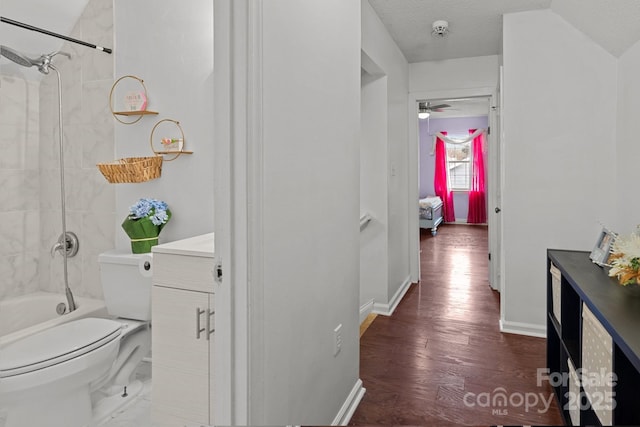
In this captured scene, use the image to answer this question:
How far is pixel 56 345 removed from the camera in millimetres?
1948

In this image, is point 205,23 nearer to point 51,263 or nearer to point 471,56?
point 51,263

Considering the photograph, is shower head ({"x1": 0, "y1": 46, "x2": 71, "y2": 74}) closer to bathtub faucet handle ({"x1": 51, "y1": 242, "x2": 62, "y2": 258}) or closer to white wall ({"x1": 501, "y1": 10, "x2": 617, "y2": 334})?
bathtub faucet handle ({"x1": 51, "y1": 242, "x2": 62, "y2": 258})

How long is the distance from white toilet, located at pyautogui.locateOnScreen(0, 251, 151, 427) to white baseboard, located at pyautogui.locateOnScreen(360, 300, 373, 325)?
1.65m

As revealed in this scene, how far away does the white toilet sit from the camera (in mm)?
1800

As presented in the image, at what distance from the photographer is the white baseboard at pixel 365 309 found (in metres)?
3.43

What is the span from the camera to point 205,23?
2.32 m

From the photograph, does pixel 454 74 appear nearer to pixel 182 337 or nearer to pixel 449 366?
pixel 449 366

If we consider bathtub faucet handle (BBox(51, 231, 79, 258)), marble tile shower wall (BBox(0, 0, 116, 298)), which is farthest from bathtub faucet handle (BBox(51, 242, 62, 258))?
marble tile shower wall (BBox(0, 0, 116, 298))

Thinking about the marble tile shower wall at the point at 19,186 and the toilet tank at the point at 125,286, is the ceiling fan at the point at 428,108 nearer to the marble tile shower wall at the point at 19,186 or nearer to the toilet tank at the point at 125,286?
the marble tile shower wall at the point at 19,186

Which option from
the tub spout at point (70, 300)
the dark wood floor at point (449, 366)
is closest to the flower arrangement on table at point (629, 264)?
the dark wood floor at point (449, 366)

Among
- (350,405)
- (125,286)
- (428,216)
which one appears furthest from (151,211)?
(428,216)

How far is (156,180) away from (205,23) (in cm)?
93

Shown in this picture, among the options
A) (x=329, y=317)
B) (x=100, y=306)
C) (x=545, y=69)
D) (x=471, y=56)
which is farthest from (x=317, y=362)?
(x=471, y=56)

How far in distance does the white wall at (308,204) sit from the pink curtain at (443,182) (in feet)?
26.6
